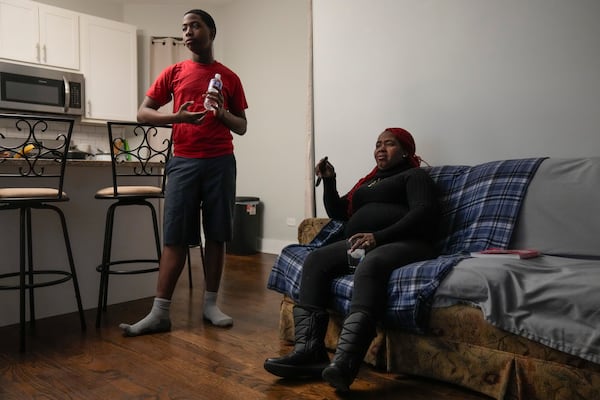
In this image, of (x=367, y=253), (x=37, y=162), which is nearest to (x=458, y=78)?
(x=367, y=253)

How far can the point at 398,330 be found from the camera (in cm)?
185

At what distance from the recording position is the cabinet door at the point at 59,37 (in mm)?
4617

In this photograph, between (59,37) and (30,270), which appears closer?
(30,270)

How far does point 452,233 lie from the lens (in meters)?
2.20

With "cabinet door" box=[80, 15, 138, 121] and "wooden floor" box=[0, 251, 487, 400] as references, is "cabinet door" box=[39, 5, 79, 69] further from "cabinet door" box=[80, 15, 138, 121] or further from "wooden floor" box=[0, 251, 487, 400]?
"wooden floor" box=[0, 251, 487, 400]

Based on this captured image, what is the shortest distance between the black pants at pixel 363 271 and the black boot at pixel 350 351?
1.8 inches

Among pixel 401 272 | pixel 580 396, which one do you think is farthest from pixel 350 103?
pixel 580 396

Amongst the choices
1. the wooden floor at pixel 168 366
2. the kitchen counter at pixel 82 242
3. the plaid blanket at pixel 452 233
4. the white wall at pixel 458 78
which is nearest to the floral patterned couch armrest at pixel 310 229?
the plaid blanket at pixel 452 233

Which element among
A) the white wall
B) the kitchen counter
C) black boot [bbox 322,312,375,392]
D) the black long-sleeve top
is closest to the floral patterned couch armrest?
the black long-sleeve top

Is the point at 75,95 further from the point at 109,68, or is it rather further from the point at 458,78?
the point at 458,78

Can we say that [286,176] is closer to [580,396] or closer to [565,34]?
[565,34]

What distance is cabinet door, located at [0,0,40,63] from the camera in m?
4.37

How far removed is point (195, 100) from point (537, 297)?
1664 millimetres

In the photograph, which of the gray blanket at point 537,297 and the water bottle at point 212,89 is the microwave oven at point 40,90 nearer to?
the water bottle at point 212,89
